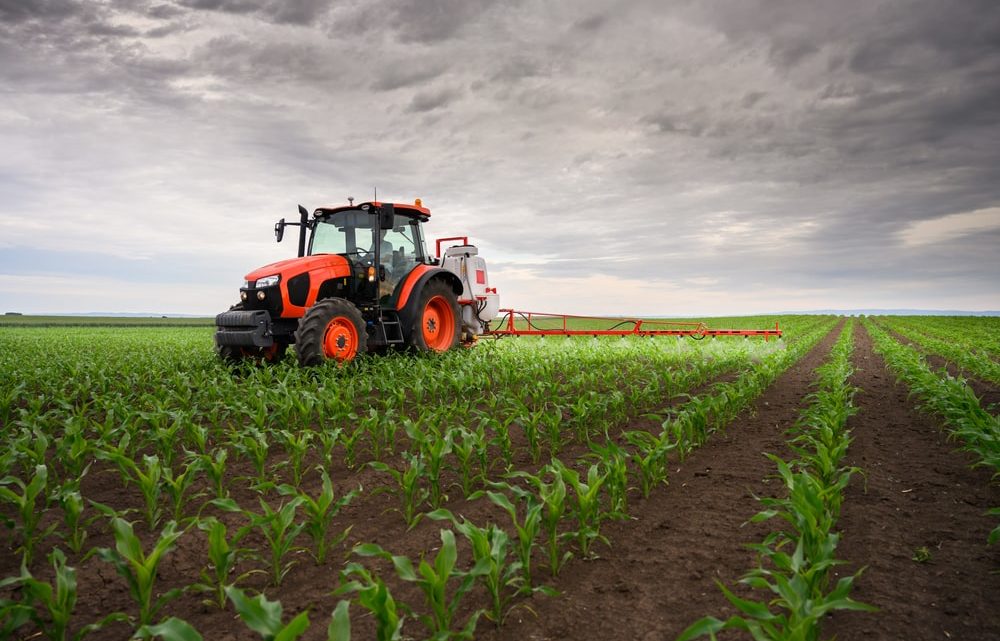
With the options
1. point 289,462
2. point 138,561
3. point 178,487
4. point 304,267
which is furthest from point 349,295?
point 138,561

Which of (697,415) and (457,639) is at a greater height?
(697,415)

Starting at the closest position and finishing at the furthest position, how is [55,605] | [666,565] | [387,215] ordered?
1. [55,605]
2. [666,565]
3. [387,215]

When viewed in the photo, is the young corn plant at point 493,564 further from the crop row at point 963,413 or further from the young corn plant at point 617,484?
the crop row at point 963,413

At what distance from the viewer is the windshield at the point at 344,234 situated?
9578 millimetres

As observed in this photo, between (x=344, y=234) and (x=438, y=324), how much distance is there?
2.54 meters

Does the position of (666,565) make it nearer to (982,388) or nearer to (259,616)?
(259,616)

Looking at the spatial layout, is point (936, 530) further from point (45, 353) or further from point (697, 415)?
point (45, 353)

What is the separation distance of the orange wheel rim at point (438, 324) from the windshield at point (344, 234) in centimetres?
177

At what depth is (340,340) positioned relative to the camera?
834 centimetres

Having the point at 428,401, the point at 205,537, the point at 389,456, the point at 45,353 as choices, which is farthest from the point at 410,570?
the point at 45,353

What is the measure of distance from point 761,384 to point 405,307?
578 cm

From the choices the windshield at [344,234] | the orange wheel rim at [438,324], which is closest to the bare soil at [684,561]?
the windshield at [344,234]

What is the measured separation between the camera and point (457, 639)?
2.32m

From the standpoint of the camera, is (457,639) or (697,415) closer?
(457,639)
